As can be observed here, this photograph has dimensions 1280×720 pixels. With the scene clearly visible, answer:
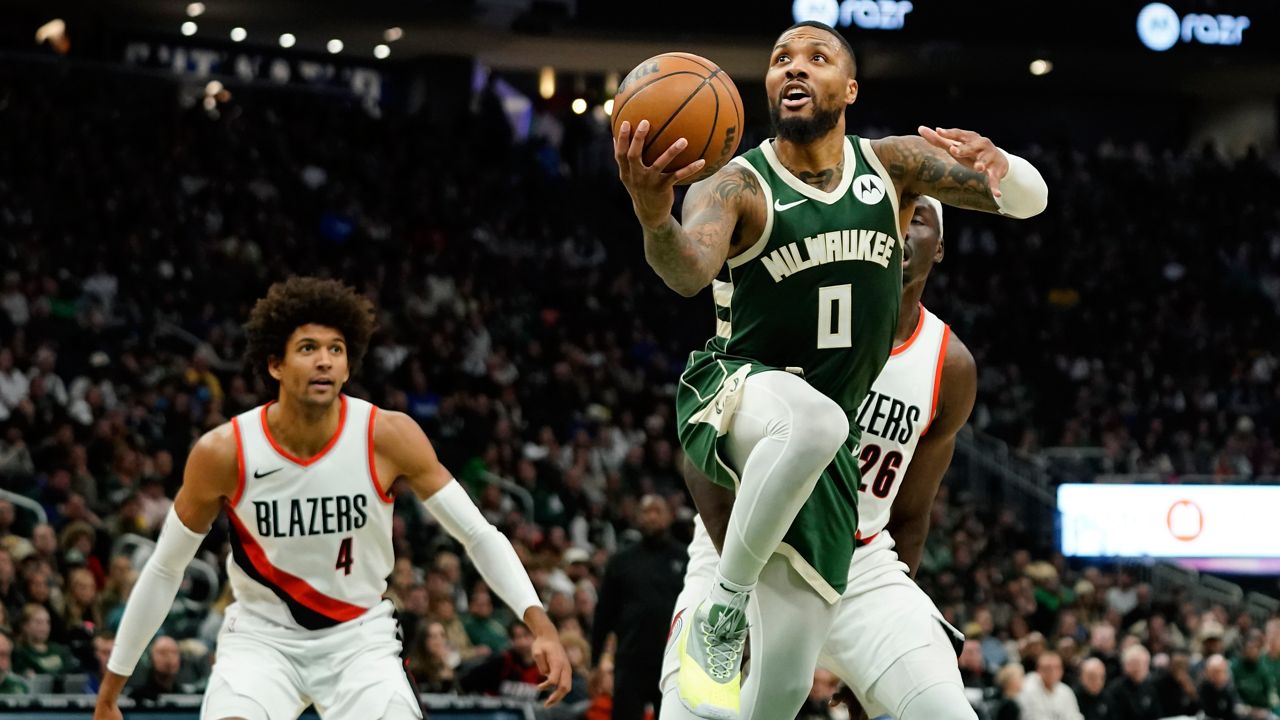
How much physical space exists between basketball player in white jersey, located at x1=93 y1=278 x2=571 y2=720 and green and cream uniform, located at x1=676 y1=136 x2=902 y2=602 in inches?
49.9

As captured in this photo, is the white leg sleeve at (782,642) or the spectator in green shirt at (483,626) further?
the spectator in green shirt at (483,626)

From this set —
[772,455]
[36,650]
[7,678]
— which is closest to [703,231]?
[772,455]

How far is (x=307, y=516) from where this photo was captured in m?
6.46

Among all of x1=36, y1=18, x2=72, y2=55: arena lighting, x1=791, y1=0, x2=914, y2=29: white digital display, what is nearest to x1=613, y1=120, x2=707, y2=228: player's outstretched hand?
x1=791, y1=0, x2=914, y2=29: white digital display

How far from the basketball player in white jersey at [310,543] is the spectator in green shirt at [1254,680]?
1136 centimetres

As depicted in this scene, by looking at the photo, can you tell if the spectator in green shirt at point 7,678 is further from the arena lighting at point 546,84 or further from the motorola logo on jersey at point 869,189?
the arena lighting at point 546,84

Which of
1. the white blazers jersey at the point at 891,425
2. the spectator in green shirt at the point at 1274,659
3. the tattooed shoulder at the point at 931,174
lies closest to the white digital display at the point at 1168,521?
the spectator in green shirt at the point at 1274,659

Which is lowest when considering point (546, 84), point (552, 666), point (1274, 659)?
point (1274, 659)

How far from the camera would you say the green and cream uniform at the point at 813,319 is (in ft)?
17.1

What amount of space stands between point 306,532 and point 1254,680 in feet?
39.7

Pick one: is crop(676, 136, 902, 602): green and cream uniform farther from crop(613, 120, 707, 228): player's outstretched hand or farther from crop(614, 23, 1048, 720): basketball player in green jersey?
crop(613, 120, 707, 228): player's outstretched hand

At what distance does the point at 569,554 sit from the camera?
15.6 m

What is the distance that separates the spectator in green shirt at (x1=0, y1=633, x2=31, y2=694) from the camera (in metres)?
10.5

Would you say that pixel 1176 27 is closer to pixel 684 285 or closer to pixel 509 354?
pixel 509 354
